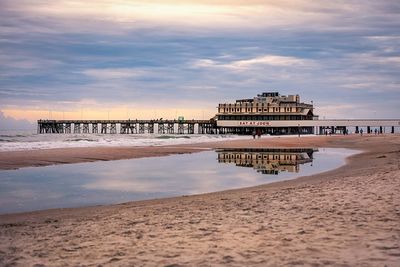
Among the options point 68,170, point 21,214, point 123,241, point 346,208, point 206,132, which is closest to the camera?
point 123,241

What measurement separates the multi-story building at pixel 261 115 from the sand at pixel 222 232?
387ft

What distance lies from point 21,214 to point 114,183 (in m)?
6.48

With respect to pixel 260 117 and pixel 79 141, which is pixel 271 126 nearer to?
pixel 260 117

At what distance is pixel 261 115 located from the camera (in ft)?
435

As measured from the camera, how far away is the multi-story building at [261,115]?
130625 millimetres

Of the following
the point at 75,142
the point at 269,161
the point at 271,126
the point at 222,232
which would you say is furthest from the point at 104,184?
the point at 271,126

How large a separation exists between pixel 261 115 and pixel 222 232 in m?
126

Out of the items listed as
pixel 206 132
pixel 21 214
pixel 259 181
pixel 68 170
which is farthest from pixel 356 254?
pixel 206 132

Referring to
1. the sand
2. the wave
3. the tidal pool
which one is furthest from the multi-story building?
the sand

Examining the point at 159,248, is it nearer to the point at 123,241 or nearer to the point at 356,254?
the point at 123,241

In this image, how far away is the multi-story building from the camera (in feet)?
429

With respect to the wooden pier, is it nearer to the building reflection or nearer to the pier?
the pier

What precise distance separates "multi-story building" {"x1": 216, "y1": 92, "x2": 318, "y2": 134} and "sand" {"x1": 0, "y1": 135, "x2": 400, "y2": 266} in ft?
387

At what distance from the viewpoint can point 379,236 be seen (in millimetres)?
6938
